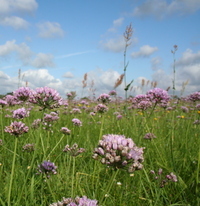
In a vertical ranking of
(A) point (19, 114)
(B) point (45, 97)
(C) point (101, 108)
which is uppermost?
(B) point (45, 97)

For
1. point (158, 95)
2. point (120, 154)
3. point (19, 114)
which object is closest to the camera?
point (120, 154)

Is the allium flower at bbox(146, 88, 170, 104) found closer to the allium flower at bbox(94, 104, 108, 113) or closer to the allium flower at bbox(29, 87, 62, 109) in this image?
the allium flower at bbox(94, 104, 108, 113)

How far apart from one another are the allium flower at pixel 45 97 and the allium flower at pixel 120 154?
1295 millimetres

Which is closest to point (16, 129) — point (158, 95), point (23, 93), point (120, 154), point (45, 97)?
point (45, 97)

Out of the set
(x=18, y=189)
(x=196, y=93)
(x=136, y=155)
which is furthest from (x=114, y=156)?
(x=196, y=93)

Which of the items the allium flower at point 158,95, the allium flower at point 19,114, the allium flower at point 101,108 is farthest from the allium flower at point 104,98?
the allium flower at point 19,114

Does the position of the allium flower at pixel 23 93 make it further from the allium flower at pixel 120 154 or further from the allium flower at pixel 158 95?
the allium flower at pixel 158 95

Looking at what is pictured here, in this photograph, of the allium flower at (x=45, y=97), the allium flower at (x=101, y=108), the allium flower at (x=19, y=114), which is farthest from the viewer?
the allium flower at (x=101, y=108)

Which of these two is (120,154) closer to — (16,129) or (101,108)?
(16,129)

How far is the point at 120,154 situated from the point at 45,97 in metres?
1.46

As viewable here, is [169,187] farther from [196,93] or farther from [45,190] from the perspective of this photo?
[196,93]

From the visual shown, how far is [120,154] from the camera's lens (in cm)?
171

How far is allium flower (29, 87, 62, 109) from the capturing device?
2.80 meters

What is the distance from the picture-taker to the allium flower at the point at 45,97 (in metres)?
2.80
